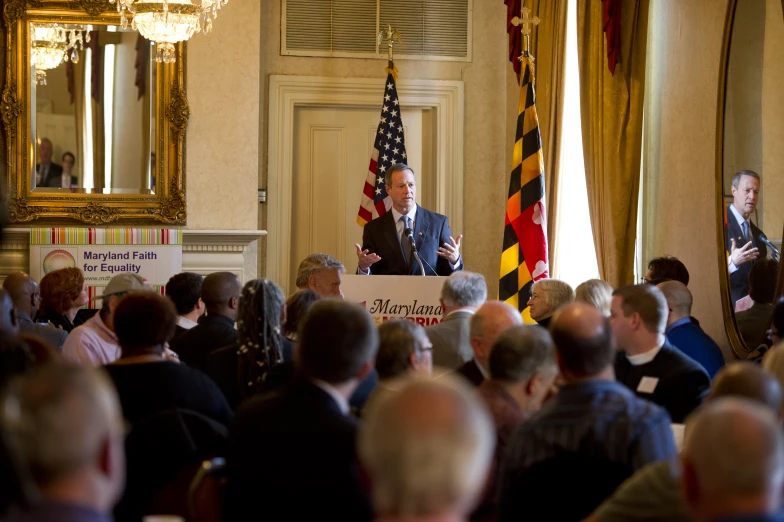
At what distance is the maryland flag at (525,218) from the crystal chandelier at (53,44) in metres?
3.65

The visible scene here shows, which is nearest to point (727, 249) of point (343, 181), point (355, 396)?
point (355, 396)

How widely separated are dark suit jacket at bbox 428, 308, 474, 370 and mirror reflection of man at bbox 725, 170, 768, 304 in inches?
81.8

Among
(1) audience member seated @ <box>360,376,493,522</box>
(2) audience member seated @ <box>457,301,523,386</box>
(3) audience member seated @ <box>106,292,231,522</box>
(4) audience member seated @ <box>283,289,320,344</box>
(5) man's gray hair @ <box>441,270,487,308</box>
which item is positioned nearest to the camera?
(1) audience member seated @ <box>360,376,493,522</box>

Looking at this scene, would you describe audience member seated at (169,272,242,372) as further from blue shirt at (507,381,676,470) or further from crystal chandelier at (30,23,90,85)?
crystal chandelier at (30,23,90,85)

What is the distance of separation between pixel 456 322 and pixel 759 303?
2.10 meters

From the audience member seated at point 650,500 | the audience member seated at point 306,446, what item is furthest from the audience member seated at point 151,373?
the audience member seated at point 650,500

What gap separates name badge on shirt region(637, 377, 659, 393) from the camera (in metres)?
4.11

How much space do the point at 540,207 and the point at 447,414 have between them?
20.1 feet

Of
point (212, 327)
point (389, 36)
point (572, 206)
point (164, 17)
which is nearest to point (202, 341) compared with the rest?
point (212, 327)

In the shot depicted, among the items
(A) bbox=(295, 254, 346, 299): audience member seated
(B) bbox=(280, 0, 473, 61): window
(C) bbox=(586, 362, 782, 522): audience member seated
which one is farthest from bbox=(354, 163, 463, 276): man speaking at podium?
(C) bbox=(586, 362, 782, 522): audience member seated

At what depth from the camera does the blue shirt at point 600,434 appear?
8.75 feet

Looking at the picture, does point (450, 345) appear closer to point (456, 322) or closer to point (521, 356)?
point (456, 322)

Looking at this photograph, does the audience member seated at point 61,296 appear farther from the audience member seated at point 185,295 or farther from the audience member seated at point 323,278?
the audience member seated at point 323,278

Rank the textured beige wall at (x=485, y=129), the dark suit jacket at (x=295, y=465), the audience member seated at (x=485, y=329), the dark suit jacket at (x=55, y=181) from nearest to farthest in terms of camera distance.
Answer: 1. the dark suit jacket at (x=295, y=465)
2. the audience member seated at (x=485, y=329)
3. the dark suit jacket at (x=55, y=181)
4. the textured beige wall at (x=485, y=129)
